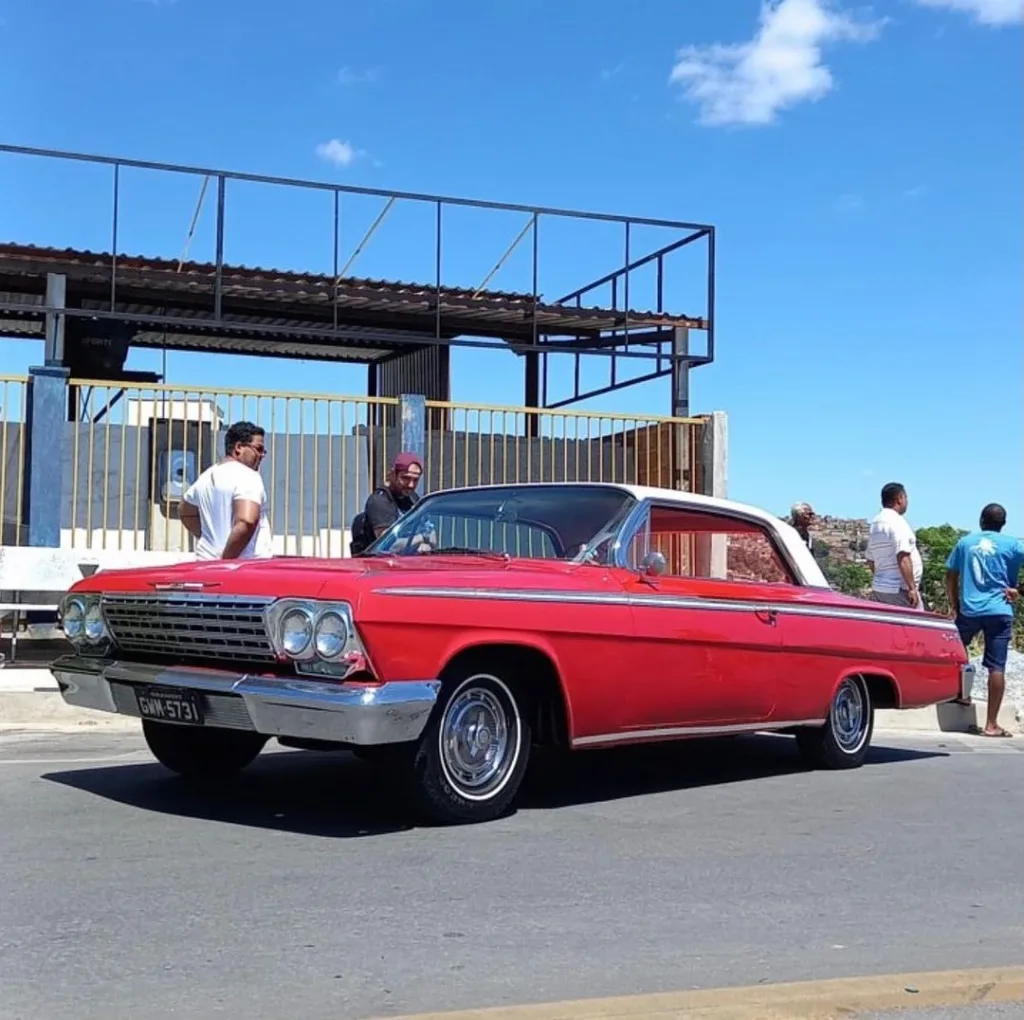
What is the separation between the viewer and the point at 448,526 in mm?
6762

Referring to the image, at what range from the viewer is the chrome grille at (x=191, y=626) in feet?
17.0

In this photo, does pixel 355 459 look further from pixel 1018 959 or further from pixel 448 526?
pixel 1018 959

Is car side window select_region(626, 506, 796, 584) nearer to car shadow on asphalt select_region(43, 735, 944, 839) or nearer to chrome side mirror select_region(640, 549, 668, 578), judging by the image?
chrome side mirror select_region(640, 549, 668, 578)

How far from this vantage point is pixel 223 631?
17.4 feet

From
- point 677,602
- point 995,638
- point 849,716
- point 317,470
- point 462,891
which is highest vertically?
point 317,470

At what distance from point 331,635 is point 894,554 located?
607 cm

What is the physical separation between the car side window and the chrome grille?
1.91 meters

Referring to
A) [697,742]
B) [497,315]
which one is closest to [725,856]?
[697,742]

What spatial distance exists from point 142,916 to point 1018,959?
262 cm

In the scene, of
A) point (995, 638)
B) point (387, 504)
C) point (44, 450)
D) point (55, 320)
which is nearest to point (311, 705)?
point (387, 504)

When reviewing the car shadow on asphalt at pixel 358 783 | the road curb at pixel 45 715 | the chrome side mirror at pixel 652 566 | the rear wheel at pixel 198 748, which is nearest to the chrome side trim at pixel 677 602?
the chrome side mirror at pixel 652 566

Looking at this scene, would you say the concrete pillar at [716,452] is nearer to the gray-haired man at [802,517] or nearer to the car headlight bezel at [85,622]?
the gray-haired man at [802,517]

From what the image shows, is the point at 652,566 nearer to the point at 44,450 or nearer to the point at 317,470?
the point at 317,470

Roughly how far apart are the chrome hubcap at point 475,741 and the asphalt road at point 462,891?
0.70ft
